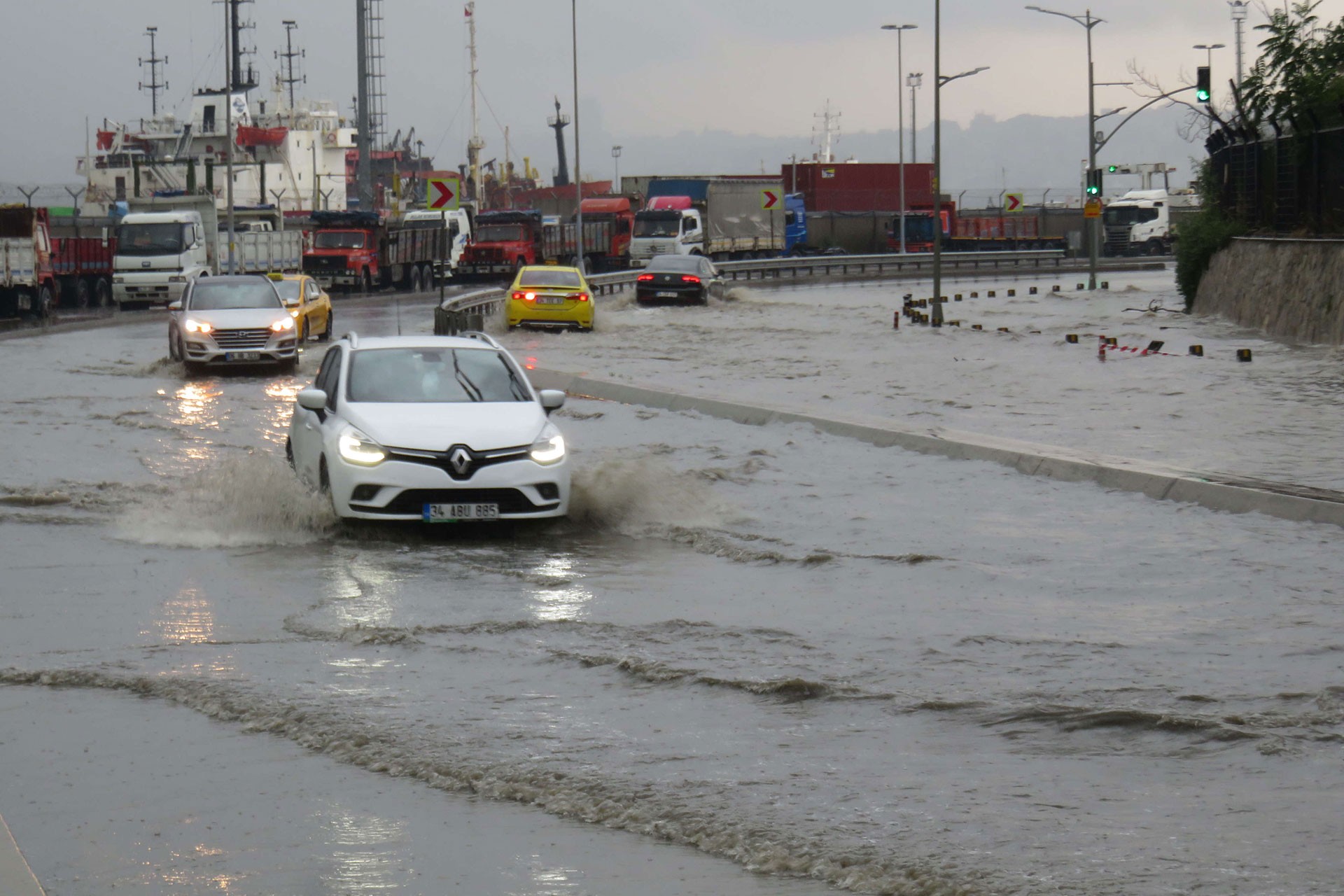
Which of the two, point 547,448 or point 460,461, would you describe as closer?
point 460,461

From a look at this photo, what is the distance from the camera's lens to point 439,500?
11.1 metres

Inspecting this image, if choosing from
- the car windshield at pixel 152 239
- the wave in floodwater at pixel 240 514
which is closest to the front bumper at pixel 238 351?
the wave in floodwater at pixel 240 514

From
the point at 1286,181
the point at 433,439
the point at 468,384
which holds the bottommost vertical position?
the point at 433,439

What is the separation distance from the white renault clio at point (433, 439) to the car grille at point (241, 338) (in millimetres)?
14204

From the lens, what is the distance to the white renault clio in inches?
439

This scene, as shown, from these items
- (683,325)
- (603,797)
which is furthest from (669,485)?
(683,325)

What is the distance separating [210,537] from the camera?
1175cm

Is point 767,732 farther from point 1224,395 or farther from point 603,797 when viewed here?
point 1224,395

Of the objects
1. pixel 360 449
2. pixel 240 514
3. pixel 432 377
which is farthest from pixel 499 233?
pixel 360 449

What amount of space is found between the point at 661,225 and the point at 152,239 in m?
21.0

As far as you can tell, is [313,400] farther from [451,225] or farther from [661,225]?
[451,225]

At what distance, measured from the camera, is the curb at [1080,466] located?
12375 mm

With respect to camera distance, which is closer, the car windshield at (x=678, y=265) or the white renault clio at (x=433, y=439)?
the white renault clio at (x=433, y=439)

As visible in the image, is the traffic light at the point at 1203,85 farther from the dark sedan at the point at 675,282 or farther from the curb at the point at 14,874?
the curb at the point at 14,874
